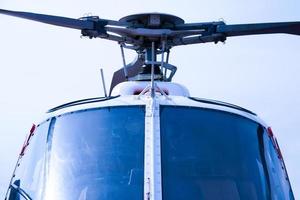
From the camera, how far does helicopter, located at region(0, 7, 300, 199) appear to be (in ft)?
17.8

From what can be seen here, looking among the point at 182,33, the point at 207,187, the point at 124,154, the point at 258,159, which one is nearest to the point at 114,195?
the point at 124,154

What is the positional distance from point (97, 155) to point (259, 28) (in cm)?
338

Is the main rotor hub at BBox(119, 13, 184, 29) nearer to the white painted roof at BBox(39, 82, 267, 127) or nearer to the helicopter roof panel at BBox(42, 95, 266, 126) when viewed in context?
the white painted roof at BBox(39, 82, 267, 127)

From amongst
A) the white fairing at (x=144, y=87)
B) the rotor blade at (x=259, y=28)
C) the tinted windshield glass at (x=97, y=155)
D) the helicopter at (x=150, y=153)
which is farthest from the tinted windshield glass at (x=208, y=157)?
the rotor blade at (x=259, y=28)

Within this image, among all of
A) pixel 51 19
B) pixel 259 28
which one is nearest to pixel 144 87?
pixel 51 19

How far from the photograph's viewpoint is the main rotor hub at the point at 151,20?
8.39 meters

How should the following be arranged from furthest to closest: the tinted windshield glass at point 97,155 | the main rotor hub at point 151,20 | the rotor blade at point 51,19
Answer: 1. the main rotor hub at point 151,20
2. the rotor blade at point 51,19
3. the tinted windshield glass at point 97,155

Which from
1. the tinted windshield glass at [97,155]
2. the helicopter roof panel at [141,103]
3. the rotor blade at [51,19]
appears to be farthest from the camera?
the rotor blade at [51,19]

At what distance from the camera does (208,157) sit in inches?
224

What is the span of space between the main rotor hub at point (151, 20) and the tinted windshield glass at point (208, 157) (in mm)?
2592

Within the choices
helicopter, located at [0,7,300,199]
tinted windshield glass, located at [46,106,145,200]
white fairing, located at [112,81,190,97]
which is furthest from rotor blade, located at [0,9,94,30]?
tinted windshield glass, located at [46,106,145,200]

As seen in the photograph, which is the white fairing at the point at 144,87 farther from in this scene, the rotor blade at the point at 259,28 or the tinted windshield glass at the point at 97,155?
the rotor blade at the point at 259,28

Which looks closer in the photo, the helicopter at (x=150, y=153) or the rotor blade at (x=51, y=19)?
the helicopter at (x=150, y=153)

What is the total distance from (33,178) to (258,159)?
6.50ft
